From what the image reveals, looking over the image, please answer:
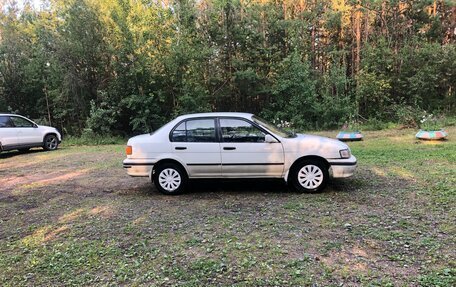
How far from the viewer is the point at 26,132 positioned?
41.1 feet

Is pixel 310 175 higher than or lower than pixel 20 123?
lower

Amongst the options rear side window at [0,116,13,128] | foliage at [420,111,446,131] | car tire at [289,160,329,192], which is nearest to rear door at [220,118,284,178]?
car tire at [289,160,329,192]

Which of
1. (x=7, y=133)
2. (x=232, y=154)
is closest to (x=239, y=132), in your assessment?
(x=232, y=154)

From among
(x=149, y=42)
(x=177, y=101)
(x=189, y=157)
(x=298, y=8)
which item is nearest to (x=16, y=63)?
(x=149, y=42)

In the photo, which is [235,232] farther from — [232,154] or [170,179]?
[170,179]

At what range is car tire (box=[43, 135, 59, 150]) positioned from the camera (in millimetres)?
13250

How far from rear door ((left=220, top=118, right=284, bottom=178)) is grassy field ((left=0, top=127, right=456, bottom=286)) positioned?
0.40m

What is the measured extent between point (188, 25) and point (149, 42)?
1.95 meters

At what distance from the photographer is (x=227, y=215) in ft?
16.6

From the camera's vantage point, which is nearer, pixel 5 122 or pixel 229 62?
pixel 5 122

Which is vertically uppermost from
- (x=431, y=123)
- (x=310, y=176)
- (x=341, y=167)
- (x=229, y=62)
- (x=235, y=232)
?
(x=229, y=62)

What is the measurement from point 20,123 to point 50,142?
1.30 meters

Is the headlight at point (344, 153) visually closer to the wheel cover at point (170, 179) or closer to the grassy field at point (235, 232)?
the grassy field at point (235, 232)

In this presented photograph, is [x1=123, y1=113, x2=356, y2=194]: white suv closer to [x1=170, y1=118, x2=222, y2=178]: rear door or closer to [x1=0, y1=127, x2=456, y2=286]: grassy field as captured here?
[x1=170, y1=118, x2=222, y2=178]: rear door
